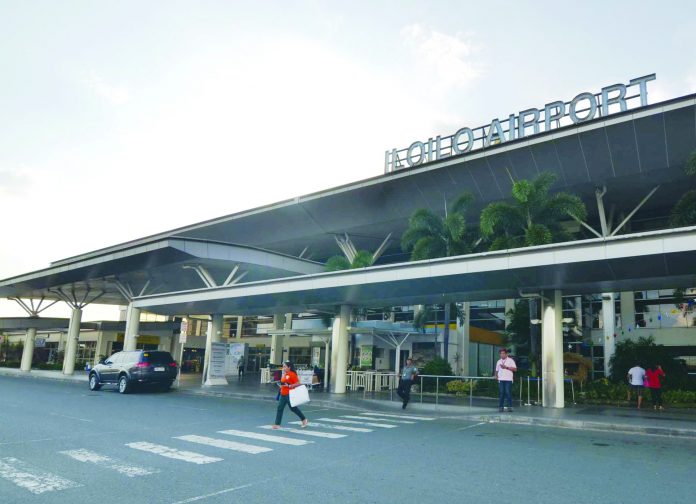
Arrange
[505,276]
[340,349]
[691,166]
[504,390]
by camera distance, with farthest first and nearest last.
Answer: [340,349] < [691,166] < [505,276] < [504,390]

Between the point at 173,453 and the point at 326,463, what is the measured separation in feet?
8.97

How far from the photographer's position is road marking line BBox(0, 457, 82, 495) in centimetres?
663

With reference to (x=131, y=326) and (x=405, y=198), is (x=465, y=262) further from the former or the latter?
(x=131, y=326)

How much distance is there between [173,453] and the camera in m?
8.95

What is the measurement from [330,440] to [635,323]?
31.9m

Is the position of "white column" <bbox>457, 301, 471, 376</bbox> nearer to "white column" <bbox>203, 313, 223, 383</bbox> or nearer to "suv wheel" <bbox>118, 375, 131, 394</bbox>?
"white column" <bbox>203, 313, 223, 383</bbox>

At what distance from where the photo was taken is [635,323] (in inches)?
1404

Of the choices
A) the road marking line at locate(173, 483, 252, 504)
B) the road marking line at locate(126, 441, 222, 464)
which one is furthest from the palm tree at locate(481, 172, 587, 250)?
the road marking line at locate(173, 483, 252, 504)

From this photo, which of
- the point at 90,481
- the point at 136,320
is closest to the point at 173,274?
the point at 136,320

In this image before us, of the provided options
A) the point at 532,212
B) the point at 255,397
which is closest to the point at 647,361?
the point at 532,212

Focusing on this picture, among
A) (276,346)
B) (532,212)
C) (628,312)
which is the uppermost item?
(532,212)

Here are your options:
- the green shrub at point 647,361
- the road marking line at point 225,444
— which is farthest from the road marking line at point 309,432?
the green shrub at point 647,361

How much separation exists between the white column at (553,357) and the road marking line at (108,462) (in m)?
14.4

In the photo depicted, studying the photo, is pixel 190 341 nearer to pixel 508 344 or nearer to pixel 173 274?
pixel 173 274
